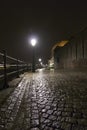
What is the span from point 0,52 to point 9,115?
3.31 m

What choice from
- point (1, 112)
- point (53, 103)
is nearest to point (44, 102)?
point (53, 103)

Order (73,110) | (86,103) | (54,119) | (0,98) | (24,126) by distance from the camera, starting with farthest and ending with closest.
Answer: (0,98) < (86,103) < (73,110) < (54,119) < (24,126)

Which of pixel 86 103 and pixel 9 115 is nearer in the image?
pixel 9 115

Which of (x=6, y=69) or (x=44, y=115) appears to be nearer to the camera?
(x=44, y=115)

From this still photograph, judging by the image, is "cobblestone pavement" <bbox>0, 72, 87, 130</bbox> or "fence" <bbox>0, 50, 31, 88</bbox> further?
"fence" <bbox>0, 50, 31, 88</bbox>


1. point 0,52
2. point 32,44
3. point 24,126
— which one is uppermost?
point 32,44

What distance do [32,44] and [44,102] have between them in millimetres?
16182

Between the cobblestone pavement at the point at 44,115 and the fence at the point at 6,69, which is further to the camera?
the fence at the point at 6,69

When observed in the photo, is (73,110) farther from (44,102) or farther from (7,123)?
(7,123)

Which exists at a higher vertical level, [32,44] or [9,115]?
[32,44]

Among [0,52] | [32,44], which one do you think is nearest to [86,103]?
[0,52]

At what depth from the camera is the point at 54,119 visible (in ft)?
10.8

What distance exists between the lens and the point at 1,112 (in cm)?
367

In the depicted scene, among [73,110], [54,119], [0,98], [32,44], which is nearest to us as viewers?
[54,119]
